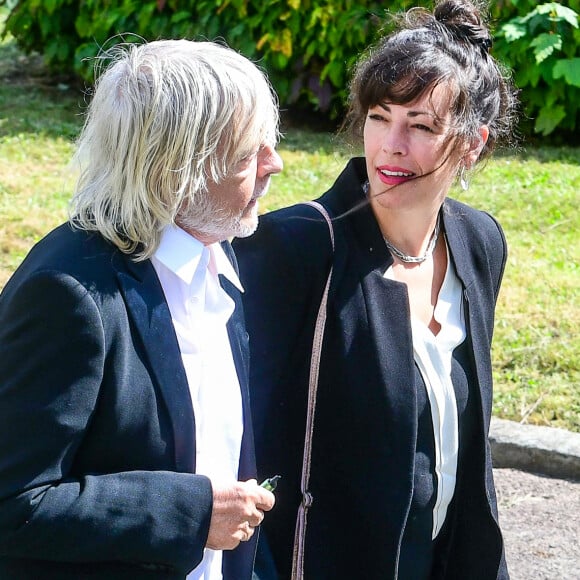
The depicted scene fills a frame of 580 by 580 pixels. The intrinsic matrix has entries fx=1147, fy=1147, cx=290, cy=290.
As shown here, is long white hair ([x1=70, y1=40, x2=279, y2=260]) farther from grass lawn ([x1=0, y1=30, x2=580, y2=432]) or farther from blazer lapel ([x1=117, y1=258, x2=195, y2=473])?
grass lawn ([x1=0, y1=30, x2=580, y2=432])

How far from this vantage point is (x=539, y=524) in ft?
14.7

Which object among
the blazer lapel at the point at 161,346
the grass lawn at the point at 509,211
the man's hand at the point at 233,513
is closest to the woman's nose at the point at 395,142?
the grass lawn at the point at 509,211

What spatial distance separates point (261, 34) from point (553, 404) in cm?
471

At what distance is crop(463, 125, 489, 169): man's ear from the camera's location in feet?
9.45

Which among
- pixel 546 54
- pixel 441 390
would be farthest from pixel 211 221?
pixel 546 54

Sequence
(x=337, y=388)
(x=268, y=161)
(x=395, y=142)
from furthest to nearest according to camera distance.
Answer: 1. (x=395, y=142)
2. (x=337, y=388)
3. (x=268, y=161)

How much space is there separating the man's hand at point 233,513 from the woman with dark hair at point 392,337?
49 cm

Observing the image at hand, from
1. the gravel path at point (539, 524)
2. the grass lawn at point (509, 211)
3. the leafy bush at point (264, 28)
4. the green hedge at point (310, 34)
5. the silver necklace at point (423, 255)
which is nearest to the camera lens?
the silver necklace at point (423, 255)

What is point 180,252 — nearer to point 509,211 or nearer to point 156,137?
point 156,137

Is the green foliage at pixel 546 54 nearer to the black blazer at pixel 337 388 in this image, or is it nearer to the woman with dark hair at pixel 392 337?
the woman with dark hair at pixel 392 337

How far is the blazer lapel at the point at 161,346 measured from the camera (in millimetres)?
2066

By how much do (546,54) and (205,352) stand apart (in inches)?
256

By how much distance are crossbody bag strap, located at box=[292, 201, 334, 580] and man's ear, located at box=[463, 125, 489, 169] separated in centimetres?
44

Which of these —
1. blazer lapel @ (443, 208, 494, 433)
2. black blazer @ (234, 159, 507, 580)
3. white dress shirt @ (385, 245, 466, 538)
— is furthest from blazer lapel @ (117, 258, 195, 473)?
blazer lapel @ (443, 208, 494, 433)
